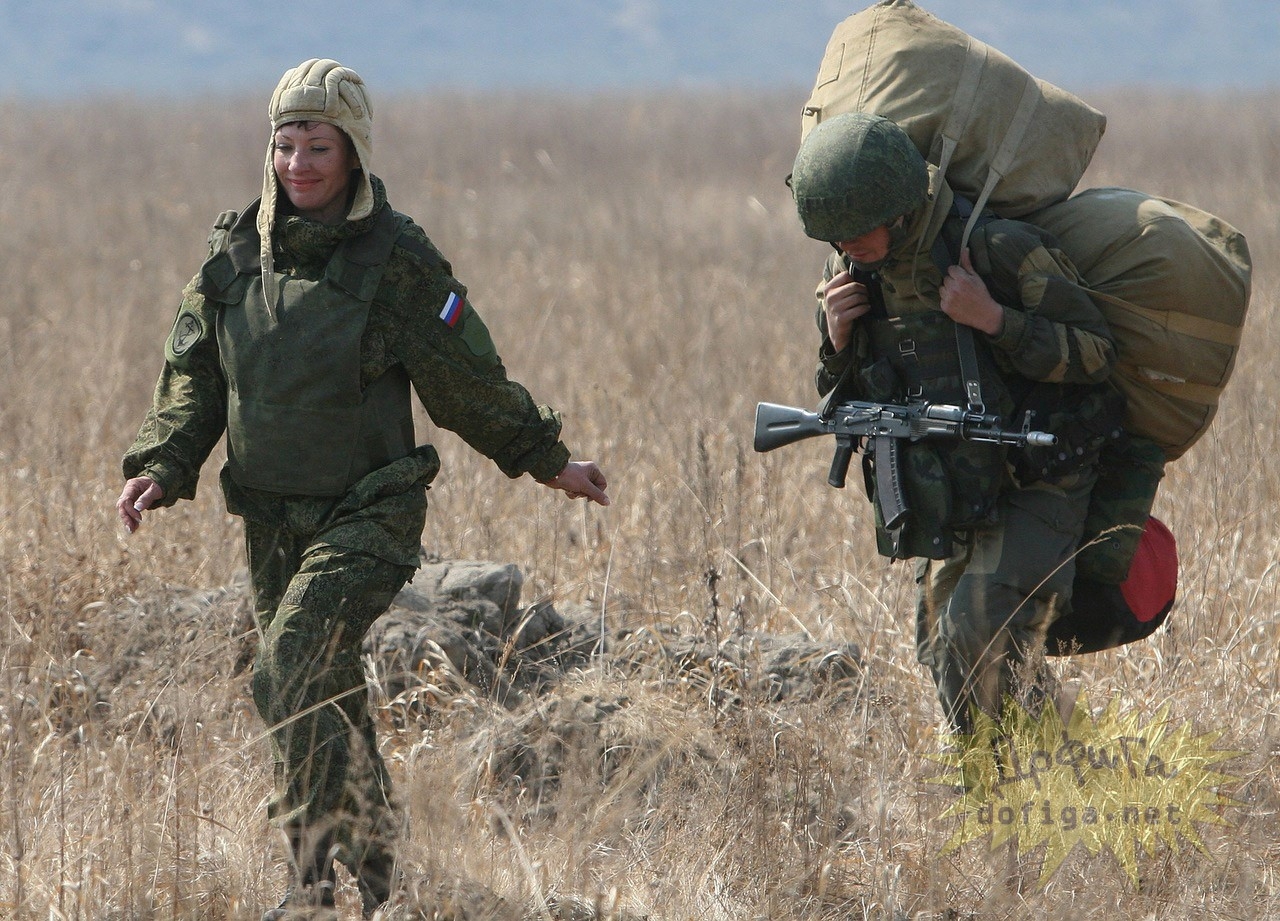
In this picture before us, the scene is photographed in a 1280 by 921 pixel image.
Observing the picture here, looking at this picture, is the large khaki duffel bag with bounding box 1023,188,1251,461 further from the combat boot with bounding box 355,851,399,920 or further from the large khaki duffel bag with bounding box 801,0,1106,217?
the combat boot with bounding box 355,851,399,920

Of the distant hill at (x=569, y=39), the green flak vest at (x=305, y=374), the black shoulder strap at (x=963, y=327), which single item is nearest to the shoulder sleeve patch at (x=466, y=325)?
the green flak vest at (x=305, y=374)

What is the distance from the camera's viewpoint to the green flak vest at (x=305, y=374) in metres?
3.06

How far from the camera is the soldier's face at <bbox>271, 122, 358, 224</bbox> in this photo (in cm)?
311

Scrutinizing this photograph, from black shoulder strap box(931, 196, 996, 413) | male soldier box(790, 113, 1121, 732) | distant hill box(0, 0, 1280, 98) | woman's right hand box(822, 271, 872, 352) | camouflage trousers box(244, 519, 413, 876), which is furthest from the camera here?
distant hill box(0, 0, 1280, 98)

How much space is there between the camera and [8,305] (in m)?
9.38

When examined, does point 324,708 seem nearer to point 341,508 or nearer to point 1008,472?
point 341,508

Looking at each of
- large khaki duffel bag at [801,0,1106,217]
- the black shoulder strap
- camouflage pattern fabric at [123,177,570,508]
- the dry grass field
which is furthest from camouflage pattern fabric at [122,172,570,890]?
large khaki duffel bag at [801,0,1106,217]

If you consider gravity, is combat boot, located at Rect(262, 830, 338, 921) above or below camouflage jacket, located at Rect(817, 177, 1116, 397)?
below

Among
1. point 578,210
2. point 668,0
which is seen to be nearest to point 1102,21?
Answer: point 668,0

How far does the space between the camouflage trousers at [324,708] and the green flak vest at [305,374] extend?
7.4 inches

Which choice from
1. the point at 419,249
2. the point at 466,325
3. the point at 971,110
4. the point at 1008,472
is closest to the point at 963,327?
the point at 1008,472

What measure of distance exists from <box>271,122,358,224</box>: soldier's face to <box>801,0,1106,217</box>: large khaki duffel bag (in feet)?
3.88

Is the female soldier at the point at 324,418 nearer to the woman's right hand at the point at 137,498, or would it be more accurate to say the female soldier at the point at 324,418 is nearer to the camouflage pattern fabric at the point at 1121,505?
the woman's right hand at the point at 137,498

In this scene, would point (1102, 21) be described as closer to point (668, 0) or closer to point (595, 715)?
point (668, 0)
